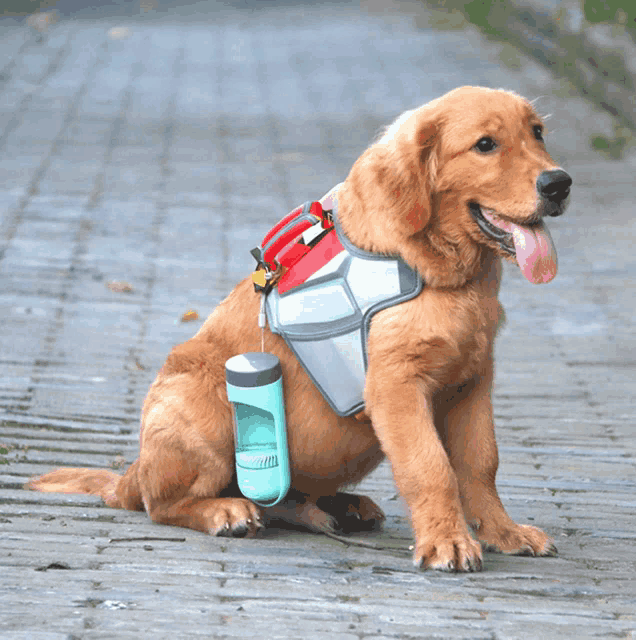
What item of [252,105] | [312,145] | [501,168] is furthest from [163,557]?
[252,105]

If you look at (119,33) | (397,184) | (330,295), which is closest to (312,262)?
(330,295)

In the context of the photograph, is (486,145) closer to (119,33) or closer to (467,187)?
(467,187)

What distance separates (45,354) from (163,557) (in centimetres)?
321

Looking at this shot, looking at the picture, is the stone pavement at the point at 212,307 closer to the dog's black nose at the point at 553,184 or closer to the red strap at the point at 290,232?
the red strap at the point at 290,232

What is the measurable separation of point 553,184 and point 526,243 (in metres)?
0.21

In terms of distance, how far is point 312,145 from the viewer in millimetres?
12648

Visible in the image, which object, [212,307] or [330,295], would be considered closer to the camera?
[330,295]

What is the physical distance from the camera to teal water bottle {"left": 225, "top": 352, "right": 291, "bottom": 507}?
13.2 ft

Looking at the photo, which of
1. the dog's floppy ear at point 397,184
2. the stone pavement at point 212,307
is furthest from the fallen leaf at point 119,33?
the dog's floppy ear at point 397,184

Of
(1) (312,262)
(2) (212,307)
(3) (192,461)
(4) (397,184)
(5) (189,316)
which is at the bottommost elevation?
(2) (212,307)

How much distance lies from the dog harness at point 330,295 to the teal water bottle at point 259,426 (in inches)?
5.8

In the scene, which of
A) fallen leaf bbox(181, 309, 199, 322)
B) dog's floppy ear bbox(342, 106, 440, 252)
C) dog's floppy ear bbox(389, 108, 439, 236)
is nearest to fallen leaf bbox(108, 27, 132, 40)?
fallen leaf bbox(181, 309, 199, 322)

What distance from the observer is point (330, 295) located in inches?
160

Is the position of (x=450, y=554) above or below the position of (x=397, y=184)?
below
